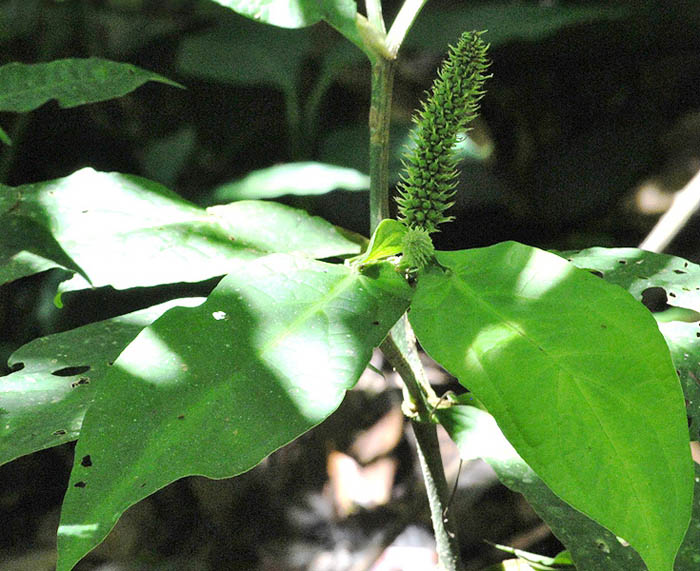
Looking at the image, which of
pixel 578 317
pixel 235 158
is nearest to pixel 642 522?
pixel 578 317

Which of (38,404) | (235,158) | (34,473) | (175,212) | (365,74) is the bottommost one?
(34,473)

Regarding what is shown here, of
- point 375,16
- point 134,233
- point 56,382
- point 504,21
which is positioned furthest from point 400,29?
point 504,21

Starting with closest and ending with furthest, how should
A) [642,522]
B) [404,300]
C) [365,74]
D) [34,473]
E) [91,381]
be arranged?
[642,522], [404,300], [91,381], [34,473], [365,74]

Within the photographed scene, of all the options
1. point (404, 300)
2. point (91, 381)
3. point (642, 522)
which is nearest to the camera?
point (642, 522)

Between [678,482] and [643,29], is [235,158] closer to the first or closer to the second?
[643,29]

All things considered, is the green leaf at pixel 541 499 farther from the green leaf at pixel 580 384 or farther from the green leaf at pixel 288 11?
the green leaf at pixel 288 11

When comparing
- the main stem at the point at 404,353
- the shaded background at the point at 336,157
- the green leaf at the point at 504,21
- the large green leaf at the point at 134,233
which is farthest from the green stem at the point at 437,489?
the green leaf at the point at 504,21

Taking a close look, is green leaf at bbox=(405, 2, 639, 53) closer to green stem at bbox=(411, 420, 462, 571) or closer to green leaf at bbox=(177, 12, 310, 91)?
green leaf at bbox=(177, 12, 310, 91)
